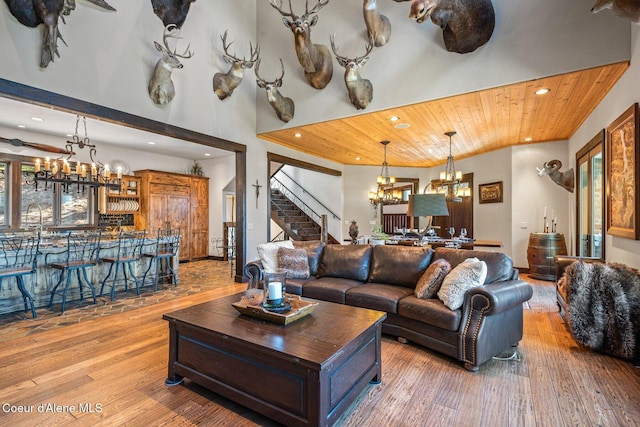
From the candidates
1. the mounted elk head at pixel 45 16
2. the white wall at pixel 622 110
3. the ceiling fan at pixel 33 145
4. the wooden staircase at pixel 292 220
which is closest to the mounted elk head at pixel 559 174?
the white wall at pixel 622 110

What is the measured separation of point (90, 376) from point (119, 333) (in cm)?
95

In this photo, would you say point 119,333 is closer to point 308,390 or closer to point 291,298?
point 291,298

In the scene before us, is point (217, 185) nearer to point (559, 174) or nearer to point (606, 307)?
point (559, 174)

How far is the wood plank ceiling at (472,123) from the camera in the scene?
12.5 ft

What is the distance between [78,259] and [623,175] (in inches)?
281

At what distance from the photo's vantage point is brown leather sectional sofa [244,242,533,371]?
8.32 feet

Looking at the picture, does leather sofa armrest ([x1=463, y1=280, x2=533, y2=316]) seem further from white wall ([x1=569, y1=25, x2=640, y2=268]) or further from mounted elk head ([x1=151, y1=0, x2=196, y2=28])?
mounted elk head ([x1=151, y1=0, x2=196, y2=28])

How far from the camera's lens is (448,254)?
3373 millimetres

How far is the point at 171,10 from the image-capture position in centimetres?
453

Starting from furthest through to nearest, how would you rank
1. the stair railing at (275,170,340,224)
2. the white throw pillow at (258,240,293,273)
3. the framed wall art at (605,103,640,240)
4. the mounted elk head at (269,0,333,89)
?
the stair railing at (275,170,340,224), the mounted elk head at (269,0,333,89), the white throw pillow at (258,240,293,273), the framed wall art at (605,103,640,240)

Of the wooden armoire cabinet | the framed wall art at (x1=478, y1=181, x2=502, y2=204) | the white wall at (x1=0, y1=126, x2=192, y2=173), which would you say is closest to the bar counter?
the wooden armoire cabinet

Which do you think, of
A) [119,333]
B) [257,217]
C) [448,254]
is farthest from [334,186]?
[119,333]

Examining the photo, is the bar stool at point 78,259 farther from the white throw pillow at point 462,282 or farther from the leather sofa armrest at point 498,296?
the leather sofa armrest at point 498,296

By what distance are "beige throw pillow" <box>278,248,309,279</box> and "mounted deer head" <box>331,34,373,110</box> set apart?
2.54 m
